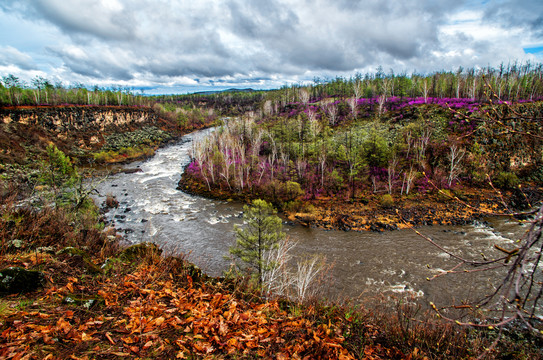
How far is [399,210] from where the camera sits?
28.5 metres

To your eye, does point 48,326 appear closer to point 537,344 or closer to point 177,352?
point 177,352

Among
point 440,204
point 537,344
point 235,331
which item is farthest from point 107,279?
point 440,204

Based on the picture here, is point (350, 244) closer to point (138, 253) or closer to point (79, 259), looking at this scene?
point (138, 253)

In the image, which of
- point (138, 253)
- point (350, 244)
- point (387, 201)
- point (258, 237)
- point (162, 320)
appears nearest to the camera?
point (162, 320)

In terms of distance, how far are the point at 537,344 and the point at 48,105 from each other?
283 ft

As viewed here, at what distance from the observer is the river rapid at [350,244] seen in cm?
1633

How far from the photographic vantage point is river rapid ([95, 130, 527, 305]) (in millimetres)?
16328

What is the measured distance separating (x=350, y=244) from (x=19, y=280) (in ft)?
69.0

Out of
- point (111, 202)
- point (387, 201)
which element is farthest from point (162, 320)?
point (111, 202)

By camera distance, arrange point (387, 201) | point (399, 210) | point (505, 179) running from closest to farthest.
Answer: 1. point (399, 210)
2. point (387, 201)
3. point (505, 179)

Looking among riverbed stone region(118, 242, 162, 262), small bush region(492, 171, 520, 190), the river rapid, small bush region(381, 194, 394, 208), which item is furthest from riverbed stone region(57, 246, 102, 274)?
small bush region(492, 171, 520, 190)

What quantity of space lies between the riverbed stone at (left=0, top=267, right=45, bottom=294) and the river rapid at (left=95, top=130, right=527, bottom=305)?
6.15 meters

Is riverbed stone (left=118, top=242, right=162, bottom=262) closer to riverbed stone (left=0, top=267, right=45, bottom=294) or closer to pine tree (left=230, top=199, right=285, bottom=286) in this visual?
riverbed stone (left=0, top=267, right=45, bottom=294)

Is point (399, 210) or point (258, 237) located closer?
point (258, 237)
